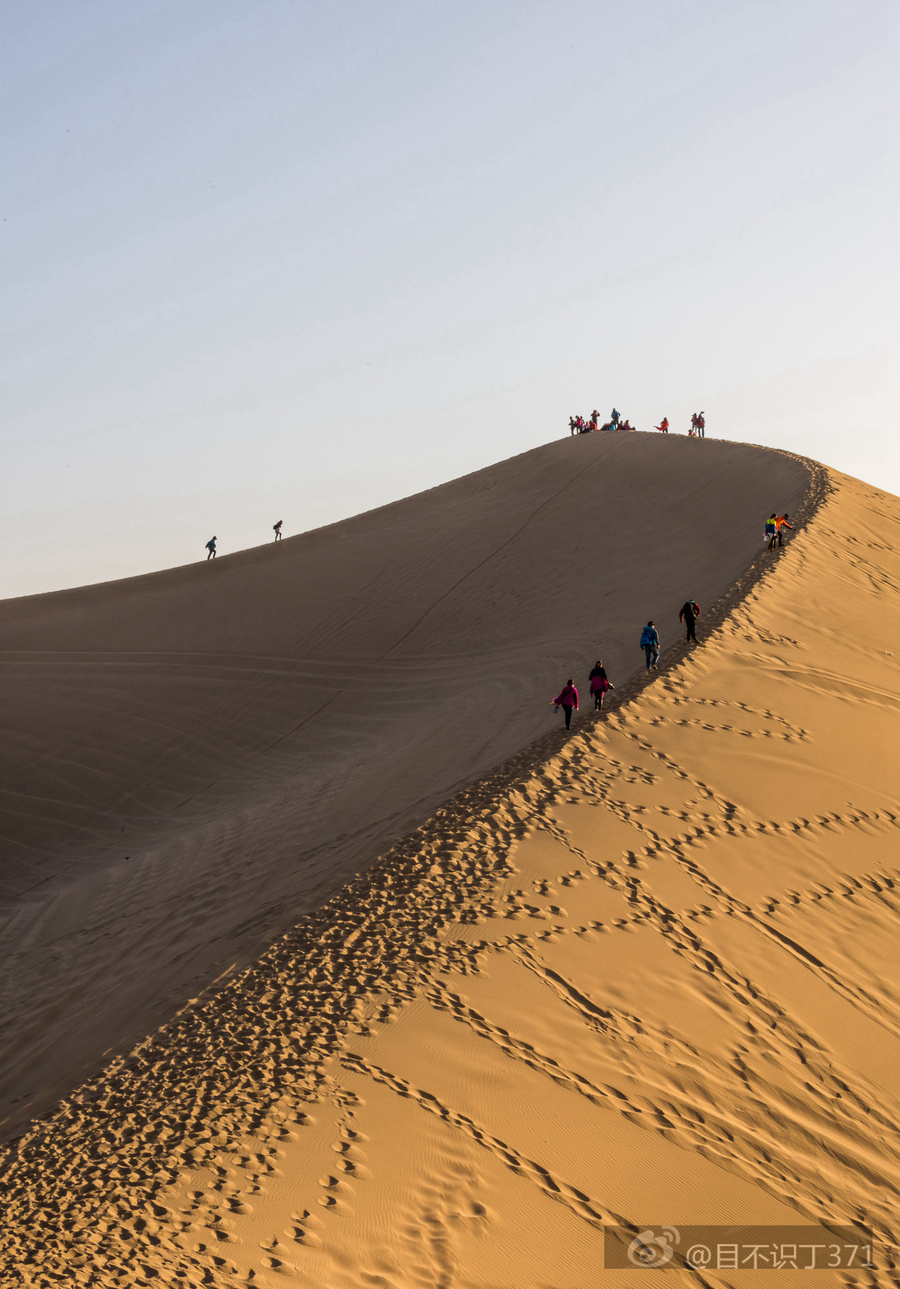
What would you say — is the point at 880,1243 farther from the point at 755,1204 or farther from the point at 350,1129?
the point at 350,1129

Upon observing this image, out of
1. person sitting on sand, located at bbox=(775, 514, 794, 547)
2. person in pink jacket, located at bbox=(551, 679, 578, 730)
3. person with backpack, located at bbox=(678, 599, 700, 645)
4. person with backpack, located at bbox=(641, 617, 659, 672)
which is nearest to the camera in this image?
person in pink jacket, located at bbox=(551, 679, 578, 730)

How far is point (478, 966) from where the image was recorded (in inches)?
295

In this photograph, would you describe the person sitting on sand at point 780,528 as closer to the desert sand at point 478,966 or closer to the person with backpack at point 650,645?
the desert sand at point 478,966

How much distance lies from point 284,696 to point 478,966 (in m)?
15.1

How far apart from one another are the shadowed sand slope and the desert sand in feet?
0.39

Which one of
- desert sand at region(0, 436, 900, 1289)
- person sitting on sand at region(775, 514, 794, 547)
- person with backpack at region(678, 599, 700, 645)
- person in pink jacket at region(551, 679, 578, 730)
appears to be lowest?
desert sand at region(0, 436, 900, 1289)

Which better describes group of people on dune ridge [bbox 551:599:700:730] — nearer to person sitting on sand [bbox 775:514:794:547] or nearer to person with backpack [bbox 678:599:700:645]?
person with backpack [bbox 678:599:700:645]

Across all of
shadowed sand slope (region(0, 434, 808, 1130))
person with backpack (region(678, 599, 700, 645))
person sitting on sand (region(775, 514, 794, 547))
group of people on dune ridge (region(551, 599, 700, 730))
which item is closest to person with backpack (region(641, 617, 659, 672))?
group of people on dune ridge (region(551, 599, 700, 730))

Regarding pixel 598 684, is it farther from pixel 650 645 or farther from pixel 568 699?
pixel 650 645

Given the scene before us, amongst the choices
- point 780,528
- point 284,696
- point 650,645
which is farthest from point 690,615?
point 284,696

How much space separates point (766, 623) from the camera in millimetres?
16547

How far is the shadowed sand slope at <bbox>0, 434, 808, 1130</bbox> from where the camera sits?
35.2 feet

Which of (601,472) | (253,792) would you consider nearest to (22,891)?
(253,792)

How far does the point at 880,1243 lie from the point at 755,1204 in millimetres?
713
